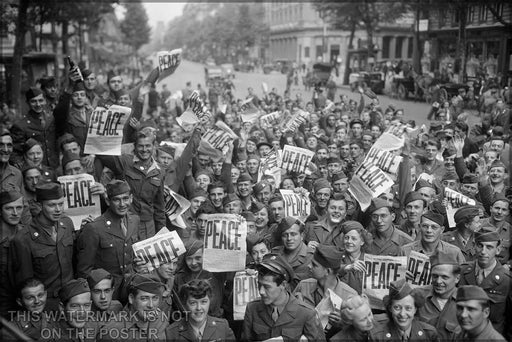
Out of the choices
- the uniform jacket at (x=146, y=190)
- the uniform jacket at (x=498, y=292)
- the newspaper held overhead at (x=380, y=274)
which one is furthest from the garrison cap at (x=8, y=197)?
the uniform jacket at (x=498, y=292)

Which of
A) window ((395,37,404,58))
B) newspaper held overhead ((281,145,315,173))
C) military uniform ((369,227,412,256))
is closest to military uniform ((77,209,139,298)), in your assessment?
military uniform ((369,227,412,256))

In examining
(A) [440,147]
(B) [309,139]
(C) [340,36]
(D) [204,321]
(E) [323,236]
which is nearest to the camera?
(D) [204,321]

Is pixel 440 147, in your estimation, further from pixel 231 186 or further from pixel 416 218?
pixel 231 186

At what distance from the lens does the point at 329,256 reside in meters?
4.84

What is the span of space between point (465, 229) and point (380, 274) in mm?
1465

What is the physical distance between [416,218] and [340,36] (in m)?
71.3

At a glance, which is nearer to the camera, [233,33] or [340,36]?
[340,36]

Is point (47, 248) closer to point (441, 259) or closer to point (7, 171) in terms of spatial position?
point (7, 171)

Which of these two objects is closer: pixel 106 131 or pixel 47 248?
pixel 47 248

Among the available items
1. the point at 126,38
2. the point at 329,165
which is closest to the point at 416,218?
the point at 329,165

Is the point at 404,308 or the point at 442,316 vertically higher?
the point at 404,308

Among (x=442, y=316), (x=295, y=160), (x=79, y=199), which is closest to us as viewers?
(x=442, y=316)

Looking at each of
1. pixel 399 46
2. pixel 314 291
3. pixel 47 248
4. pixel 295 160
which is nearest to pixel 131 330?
pixel 47 248

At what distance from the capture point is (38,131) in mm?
8148
